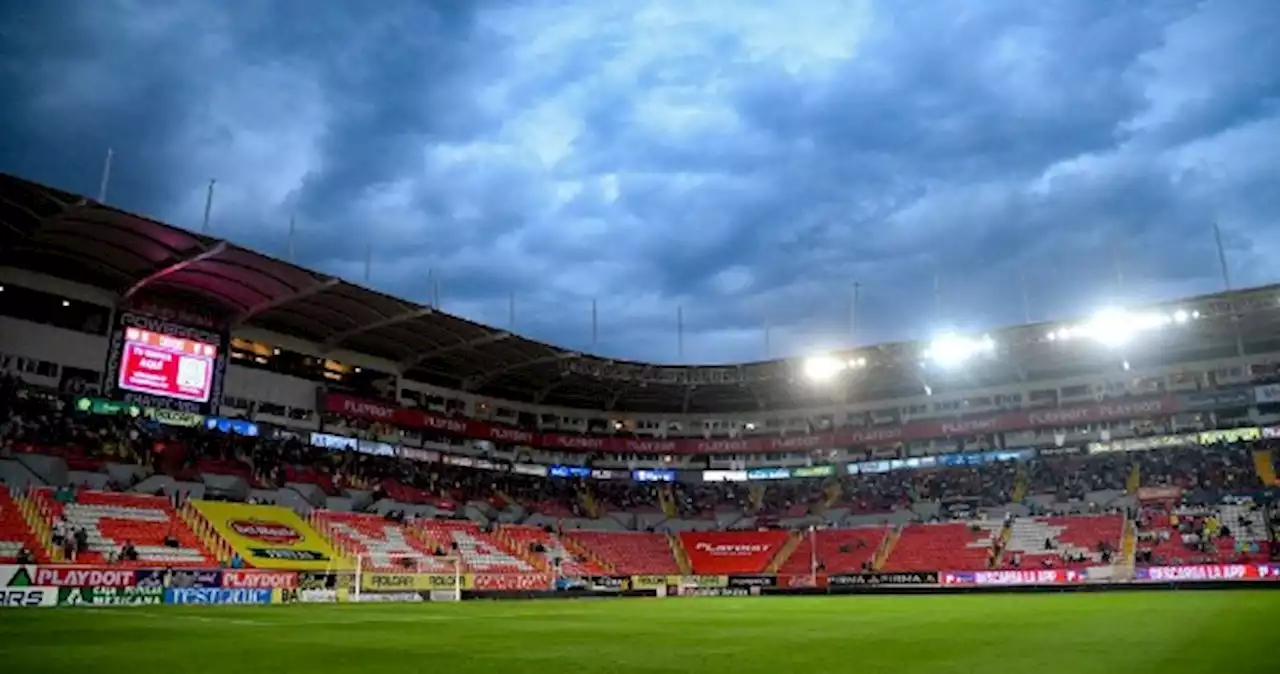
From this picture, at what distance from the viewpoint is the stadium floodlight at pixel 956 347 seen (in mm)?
54375

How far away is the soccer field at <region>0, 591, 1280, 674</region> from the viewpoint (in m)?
10.7

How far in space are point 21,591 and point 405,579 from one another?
53.4 feet

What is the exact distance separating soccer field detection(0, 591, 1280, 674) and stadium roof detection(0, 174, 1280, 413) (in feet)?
68.6

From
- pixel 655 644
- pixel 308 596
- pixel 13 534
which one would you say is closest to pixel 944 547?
pixel 308 596

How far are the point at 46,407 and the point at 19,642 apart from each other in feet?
110

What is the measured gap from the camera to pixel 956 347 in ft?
181

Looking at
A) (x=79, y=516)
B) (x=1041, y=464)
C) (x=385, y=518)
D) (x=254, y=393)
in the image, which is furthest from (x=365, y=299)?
(x=1041, y=464)

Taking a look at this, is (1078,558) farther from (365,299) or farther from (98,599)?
(98,599)

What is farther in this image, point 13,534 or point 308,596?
point 308,596

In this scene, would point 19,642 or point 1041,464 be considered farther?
point 1041,464

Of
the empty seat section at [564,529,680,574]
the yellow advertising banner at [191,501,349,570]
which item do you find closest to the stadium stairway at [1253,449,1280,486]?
the empty seat section at [564,529,680,574]

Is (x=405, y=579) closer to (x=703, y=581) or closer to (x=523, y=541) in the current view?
(x=523, y=541)

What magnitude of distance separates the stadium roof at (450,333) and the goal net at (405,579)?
14.0 metres

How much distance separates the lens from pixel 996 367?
206 ft
